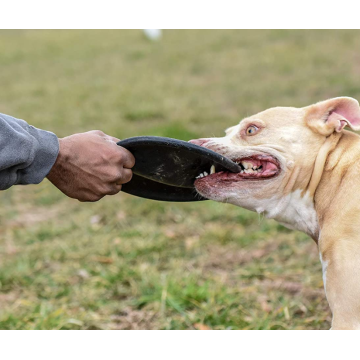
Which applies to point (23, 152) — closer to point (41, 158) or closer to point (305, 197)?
point (41, 158)

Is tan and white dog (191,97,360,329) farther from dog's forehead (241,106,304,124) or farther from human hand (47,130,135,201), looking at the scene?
human hand (47,130,135,201)

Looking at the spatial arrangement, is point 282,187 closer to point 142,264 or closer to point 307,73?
point 142,264

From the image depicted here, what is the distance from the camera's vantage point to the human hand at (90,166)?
2992 millimetres

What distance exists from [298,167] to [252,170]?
0.27 meters

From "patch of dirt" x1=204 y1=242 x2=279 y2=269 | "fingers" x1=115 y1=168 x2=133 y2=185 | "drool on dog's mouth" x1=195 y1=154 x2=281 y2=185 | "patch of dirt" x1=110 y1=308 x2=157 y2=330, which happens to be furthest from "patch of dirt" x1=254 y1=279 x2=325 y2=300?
"fingers" x1=115 y1=168 x2=133 y2=185

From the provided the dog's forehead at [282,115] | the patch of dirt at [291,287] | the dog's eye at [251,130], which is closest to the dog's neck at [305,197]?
the dog's forehead at [282,115]

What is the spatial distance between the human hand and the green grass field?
1.14m

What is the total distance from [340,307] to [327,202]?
583 millimetres

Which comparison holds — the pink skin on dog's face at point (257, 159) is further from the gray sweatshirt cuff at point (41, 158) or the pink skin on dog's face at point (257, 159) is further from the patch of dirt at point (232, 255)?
the patch of dirt at point (232, 255)

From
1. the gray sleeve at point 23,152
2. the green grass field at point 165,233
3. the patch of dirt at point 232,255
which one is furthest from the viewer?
the patch of dirt at point 232,255

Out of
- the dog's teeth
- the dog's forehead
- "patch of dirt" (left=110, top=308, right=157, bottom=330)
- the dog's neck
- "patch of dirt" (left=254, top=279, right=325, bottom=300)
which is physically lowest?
"patch of dirt" (left=110, top=308, right=157, bottom=330)

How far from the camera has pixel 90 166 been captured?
2990 mm

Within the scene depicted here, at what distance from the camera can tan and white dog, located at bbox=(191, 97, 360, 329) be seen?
2.89 meters

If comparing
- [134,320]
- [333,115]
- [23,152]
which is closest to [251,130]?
[333,115]
